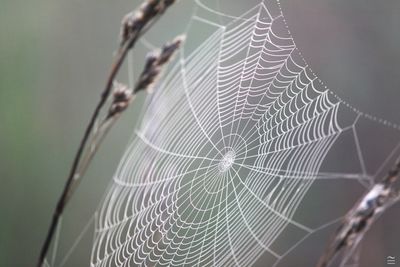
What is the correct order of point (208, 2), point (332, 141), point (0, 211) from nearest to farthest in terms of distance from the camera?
point (0, 211) < point (208, 2) < point (332, 141)

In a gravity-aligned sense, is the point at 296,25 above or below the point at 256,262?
above

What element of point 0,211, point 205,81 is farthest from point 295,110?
point 0,211

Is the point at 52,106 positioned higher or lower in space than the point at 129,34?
lower

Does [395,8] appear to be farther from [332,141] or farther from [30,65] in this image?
[30,65]

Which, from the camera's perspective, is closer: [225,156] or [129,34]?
[129,34]

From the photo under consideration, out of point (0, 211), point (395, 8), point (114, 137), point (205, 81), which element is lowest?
point (0, 211)

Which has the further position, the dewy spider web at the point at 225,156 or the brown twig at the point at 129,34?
the dewy spider web at the point at 225,156

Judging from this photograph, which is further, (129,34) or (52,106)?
(52,106)

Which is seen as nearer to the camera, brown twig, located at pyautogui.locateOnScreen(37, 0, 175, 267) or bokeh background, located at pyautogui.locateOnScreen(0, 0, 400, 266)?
brown twig, located at pyautogui.locateOnScreen(37, 0, 175, 267)
